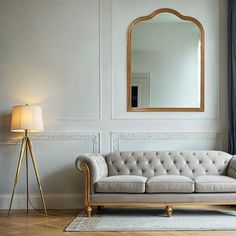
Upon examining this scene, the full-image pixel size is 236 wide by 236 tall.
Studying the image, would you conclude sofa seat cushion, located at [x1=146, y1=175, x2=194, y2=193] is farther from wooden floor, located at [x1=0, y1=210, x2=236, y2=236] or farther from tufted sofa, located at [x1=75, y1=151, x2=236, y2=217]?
wooden floor, located at [x1=0, y1=210, x2=236, y2=236]

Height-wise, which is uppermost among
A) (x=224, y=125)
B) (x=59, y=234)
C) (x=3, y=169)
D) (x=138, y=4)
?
(x=138, y=4)

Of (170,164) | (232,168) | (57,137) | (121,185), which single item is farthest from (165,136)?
(57,137)

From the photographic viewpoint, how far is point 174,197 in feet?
15.6

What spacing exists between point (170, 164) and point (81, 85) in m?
1.58

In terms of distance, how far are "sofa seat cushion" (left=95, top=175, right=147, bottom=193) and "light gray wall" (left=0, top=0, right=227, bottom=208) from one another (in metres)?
0.95

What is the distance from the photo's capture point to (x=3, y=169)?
571 centimetres

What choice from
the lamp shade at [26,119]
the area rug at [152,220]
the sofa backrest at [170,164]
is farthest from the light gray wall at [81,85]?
the area rug at [152,220]

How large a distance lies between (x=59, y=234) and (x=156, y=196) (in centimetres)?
125

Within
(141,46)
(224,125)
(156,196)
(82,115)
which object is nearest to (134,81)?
(141,46)

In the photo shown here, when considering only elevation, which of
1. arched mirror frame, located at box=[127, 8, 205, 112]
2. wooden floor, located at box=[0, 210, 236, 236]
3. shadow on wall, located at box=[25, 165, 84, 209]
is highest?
arched mirror frame, located at box=[127, 8, 205, 112]

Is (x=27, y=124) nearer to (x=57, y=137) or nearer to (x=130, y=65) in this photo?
(x=57, y=137)

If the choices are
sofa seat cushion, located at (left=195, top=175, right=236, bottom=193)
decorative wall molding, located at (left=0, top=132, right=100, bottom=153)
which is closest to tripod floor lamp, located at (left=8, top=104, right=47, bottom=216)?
decorative wall molding, located at (left=0, top=132, right=100, bottom=153)

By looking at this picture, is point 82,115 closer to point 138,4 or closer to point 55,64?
point 55,64

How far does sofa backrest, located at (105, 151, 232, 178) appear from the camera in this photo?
5.36 m
